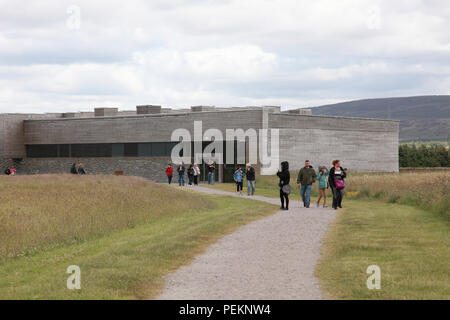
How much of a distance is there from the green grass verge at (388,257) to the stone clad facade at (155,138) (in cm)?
3626

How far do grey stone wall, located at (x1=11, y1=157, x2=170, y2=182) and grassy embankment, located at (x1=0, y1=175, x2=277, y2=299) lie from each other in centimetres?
2993

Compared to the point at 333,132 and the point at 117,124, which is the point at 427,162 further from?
the point at 117,124

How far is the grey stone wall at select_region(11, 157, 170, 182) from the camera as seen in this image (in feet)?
199

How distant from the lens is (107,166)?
6412cm

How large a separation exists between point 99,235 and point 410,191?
16.9m

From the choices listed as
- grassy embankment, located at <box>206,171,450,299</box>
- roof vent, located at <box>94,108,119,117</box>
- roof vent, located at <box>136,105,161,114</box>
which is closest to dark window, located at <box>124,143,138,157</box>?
roof vent, located at <box>136,105,161,114</box>

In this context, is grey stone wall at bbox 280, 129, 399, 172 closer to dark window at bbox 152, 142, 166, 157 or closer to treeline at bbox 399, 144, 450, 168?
dark window at bbox 152, 142, 166, 157

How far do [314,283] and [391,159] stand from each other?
60094 millimetres

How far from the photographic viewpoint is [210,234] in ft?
54.2

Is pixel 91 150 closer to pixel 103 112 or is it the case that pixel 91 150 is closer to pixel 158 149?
pixel 103 112

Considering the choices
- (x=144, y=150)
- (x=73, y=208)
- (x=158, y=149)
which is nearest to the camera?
(x=73, y=208)

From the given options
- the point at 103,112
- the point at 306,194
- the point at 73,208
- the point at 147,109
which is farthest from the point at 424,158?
the point at 73,208

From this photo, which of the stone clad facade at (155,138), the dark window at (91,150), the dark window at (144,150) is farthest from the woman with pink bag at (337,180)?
the dark window at (91,150)
